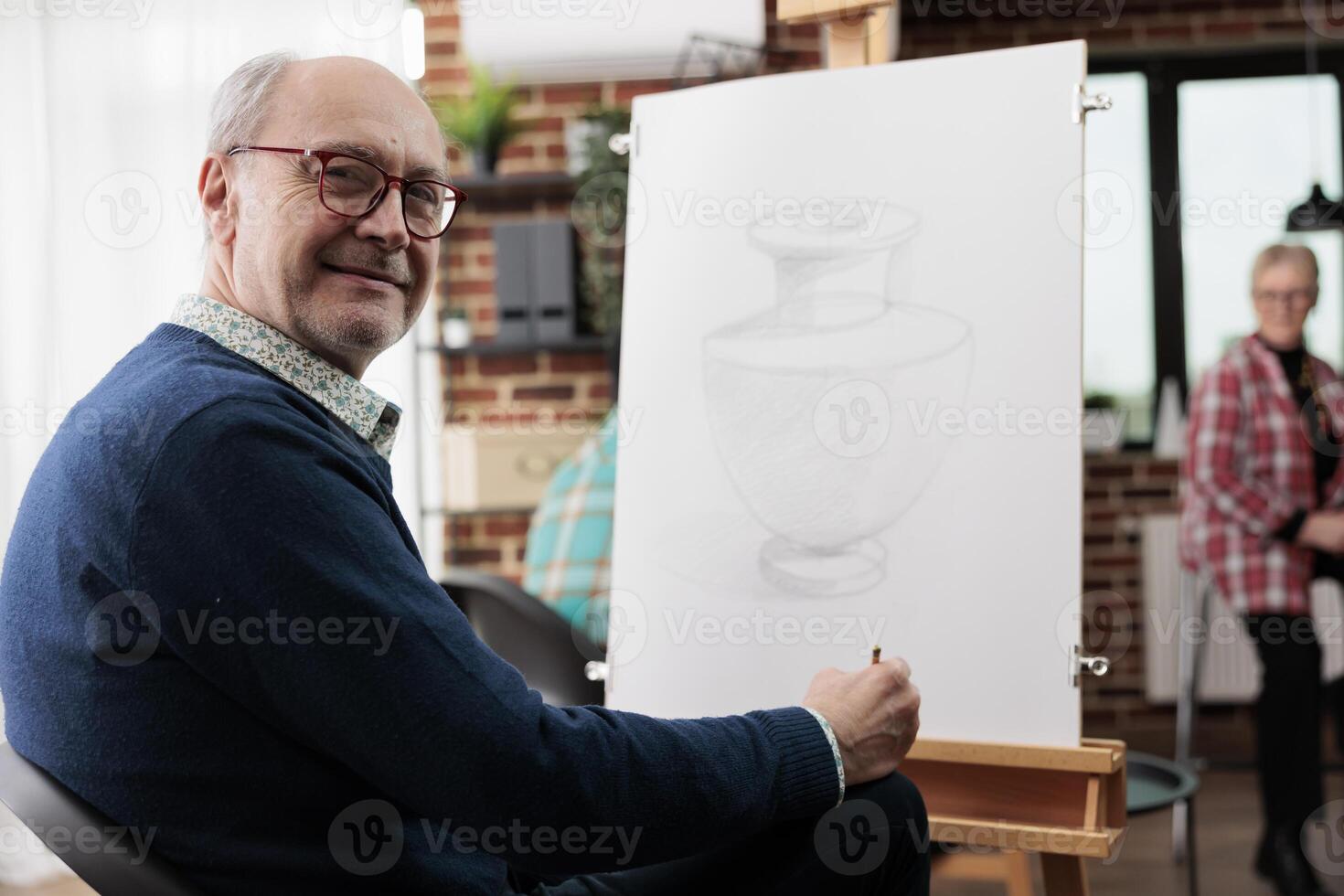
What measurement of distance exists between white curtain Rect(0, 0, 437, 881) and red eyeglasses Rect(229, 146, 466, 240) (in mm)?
1663

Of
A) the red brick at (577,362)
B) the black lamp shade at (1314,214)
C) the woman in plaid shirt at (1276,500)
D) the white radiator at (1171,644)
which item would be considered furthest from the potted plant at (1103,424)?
the red brick at (577,362)

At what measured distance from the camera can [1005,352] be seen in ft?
5.03

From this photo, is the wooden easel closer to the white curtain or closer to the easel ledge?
the easel ledge

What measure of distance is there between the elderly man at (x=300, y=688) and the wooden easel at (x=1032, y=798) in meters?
0.32

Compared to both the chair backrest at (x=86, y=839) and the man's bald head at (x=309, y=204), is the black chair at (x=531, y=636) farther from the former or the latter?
the chair backrest at (x=86, y=839)

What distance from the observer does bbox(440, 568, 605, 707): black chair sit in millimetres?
2271

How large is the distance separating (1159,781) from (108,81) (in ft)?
8.65

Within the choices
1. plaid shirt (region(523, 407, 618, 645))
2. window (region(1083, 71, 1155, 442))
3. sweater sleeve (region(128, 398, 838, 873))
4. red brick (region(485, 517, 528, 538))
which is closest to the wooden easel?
sweater sleeve (region(128, 398, 838, 873))

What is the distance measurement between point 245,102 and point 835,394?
0.82 meters

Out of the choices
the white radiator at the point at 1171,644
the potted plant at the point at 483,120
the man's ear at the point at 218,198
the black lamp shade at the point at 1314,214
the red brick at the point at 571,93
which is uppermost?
the red brick at the point at 571,93

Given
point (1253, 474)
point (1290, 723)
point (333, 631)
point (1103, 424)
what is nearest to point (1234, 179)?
point (1103, 424)

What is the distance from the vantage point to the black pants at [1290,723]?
2855 millimetres

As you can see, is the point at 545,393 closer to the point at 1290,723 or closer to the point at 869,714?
the point at 1290,723

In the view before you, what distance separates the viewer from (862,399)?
1.58 meters
